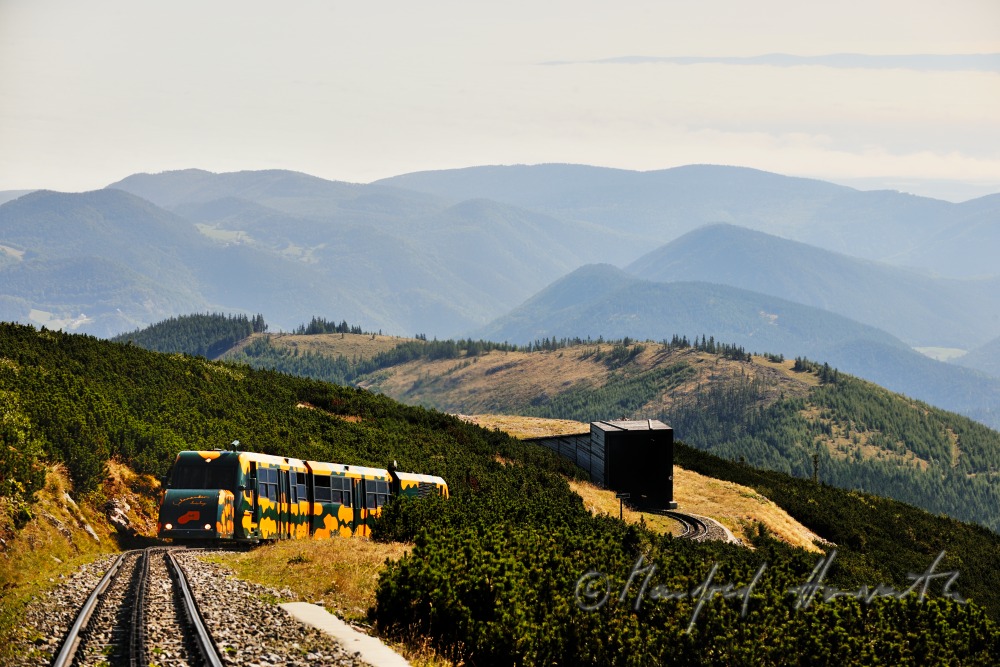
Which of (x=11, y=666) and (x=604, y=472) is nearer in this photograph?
(x=11, y=666)

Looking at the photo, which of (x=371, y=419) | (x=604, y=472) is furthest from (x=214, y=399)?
(x=604, y=472)

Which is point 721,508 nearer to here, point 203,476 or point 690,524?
point 690,524

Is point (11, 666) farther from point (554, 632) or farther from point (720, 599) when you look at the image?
point (720, 599)

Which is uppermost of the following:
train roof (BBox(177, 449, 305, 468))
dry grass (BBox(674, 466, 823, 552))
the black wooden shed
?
train roof (BBox(177, 449, 305, 468))

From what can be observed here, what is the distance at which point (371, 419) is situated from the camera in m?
70.9

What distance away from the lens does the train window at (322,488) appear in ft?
130

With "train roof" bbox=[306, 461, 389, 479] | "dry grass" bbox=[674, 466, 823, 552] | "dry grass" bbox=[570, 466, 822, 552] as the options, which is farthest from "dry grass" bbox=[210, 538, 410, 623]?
"dry grass" bbox=[674, 466, 823, 552]

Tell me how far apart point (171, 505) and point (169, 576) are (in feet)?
32.5

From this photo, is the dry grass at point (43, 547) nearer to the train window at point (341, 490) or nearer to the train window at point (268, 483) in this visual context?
the train window at point (268, 483)

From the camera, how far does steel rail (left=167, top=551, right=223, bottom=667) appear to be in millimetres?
18033

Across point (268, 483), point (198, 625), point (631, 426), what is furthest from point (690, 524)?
point (198, 625)

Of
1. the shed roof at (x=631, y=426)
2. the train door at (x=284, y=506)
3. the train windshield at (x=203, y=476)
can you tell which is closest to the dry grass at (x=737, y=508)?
the shed roof at (x=631, y=426)

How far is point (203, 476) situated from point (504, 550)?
46.1 ft

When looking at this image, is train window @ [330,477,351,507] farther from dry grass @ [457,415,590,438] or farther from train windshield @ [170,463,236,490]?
dry grass @ [457,415,590,438]
